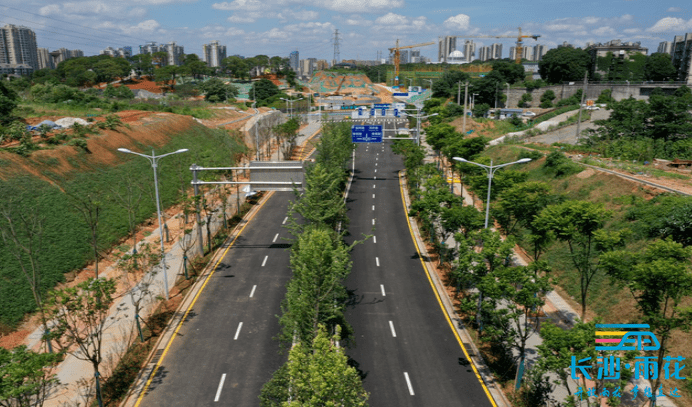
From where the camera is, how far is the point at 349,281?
3572cm

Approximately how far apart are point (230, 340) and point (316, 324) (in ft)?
30.1

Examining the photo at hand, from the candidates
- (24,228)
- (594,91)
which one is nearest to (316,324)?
(24,228)

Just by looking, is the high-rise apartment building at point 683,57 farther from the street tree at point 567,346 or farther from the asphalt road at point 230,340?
the street tree at point 567,346

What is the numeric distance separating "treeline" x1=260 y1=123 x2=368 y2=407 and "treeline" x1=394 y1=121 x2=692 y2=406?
7.70m

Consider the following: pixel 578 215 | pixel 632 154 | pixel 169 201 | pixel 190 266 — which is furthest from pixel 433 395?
pixel 632 154

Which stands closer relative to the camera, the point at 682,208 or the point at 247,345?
the point at 247,345

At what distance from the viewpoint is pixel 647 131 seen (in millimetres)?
67500

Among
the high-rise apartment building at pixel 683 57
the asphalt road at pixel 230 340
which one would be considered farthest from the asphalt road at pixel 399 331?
the high-rise apartment building at pixel 683 57

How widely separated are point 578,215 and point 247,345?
21195 millimetres

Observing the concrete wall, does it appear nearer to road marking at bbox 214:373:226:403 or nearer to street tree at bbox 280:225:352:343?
street tree at bbox 280:225:352:343

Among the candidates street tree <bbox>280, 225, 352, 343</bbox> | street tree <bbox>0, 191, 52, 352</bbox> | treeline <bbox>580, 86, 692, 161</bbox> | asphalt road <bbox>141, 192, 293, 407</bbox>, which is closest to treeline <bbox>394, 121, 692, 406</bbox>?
street tree <bbox>280, 225, 352, 343</bbox>

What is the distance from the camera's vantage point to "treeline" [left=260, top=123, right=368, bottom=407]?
14.5 metres

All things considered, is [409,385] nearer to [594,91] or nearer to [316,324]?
[316,324]

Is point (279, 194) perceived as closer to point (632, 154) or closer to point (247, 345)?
→ point (247, 345)
